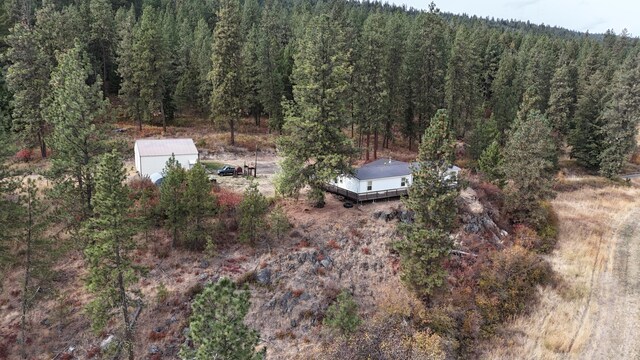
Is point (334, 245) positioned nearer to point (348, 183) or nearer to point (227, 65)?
point (348, 183)

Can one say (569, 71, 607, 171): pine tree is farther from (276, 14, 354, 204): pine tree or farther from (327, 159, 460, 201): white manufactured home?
(276, 14, 354, 204): pine tree

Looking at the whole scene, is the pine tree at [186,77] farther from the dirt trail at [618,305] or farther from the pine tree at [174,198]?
the dirt trail at [618,305]

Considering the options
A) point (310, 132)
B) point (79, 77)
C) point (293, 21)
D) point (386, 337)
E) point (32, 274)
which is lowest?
point (386, 337)

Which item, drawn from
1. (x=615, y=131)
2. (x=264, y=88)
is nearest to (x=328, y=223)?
(x=264, y=88)

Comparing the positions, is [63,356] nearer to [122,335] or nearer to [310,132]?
[122,335]

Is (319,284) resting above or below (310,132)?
below

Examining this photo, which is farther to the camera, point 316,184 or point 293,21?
point 293,21
